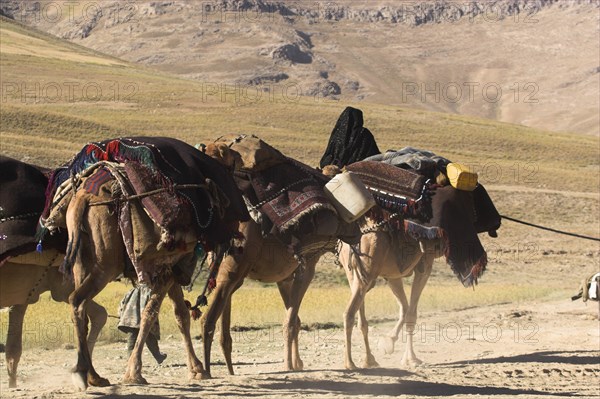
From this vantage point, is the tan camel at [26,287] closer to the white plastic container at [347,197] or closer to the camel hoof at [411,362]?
the white plastic container at [347,197]

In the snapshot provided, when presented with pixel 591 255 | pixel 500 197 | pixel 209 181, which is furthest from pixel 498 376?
pixel 500 197

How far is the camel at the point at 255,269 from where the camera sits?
45.3 feet

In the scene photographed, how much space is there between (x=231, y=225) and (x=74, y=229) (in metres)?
1.73

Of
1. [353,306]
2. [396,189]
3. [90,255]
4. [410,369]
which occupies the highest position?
[396,189]

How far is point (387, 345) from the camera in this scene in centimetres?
1775

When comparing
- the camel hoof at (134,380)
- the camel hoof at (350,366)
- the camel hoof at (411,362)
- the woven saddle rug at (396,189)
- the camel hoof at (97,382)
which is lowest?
the camel hoof at (411,362)

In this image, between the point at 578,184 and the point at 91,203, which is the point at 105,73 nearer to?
the point at 578,184

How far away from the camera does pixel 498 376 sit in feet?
51.2

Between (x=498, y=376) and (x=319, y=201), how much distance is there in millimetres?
3677

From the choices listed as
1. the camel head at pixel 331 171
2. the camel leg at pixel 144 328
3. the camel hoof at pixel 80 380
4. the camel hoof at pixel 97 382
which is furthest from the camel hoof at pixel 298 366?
the camel hoof at pixel 80 380

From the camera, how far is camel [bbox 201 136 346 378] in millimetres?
13805

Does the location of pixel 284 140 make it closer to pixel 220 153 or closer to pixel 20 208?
pixel 220 153

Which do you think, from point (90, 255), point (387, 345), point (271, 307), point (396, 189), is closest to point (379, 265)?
point (396, 189)

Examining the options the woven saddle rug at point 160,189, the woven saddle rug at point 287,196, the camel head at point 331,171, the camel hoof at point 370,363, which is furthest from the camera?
the camel hoof at point 370,363
